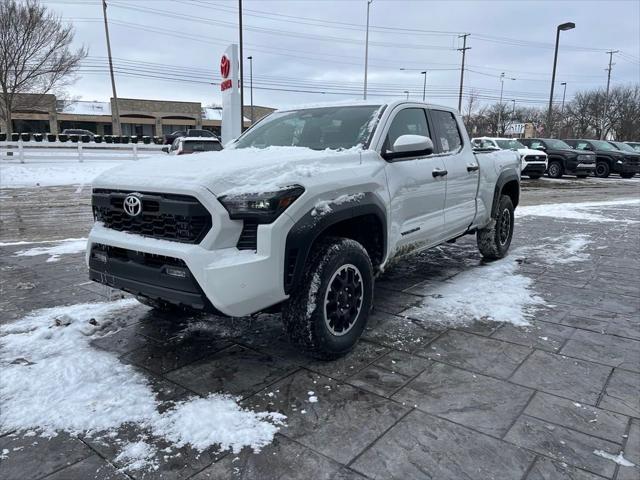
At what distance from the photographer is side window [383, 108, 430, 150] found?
426 centimetres

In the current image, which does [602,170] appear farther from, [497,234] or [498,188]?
[498,188]

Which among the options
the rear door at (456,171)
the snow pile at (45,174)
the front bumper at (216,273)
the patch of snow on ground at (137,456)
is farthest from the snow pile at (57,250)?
the snow pile at (45,174)

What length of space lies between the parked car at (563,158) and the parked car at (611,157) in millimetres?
1273

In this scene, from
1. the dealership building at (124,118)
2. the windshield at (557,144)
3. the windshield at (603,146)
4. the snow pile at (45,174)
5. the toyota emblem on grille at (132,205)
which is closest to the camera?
the toyota emblem on grille at (132,205)

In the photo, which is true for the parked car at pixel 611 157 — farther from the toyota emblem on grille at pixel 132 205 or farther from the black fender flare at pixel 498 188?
Answer: the toyota emblem on grille at pixel 132 205

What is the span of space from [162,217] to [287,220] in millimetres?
794

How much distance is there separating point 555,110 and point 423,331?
72.9 m

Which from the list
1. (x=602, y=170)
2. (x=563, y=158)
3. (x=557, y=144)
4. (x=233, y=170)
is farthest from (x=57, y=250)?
(x=602, y=170)

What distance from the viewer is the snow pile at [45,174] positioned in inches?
685

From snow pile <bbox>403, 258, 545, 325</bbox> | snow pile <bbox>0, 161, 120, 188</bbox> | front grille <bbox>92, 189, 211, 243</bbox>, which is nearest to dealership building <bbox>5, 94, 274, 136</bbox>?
snow pile <bbox>0, 161, 120, 188</bbox>

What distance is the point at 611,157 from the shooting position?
2473cm

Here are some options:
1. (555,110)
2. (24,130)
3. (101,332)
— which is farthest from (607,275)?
(555,110)

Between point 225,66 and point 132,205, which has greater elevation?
point 225,66

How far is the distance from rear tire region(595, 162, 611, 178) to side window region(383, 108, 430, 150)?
2446cm
